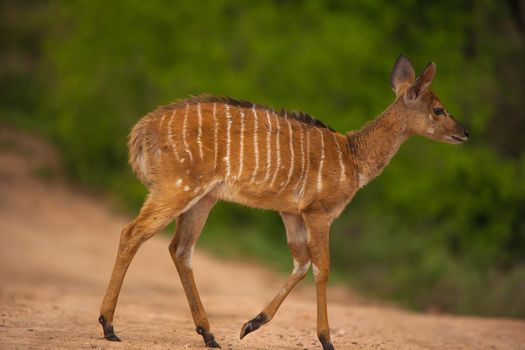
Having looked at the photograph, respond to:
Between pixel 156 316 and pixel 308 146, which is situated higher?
pixel 308 146

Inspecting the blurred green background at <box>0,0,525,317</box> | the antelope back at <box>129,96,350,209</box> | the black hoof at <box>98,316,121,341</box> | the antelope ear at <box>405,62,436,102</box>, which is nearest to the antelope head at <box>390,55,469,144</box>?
the antelope ear at <box>405,62,436,102</box>

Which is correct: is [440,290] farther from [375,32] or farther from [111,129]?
[111,129]

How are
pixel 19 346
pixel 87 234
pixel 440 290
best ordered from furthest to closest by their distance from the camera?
pixel 87 234 < pixel 440 290 < pixel 19 346

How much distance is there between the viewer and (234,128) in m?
8.30

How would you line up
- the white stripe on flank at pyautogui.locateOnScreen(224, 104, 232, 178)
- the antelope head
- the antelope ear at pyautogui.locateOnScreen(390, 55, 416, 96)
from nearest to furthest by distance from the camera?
1. the white stripe on flank at pyautogui.locateOnScreen(224, 104, 232, 178)
2. the antelope head
3. the antelope ear at pyautogui.locateOnScreen(390, 55, 416, 96)

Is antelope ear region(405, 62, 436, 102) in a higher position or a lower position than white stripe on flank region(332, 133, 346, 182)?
higher

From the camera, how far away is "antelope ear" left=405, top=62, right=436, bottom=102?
8820 millimetres

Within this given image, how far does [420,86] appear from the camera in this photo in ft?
29.3

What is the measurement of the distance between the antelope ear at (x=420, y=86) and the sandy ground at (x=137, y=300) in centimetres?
226

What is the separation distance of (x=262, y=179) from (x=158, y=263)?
843 centimetres

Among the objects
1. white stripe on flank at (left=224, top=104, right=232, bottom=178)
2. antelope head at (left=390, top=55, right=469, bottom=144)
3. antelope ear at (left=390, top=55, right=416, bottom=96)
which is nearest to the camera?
white stripe on flank at (left=224, top=104, right=232, bottom=178)

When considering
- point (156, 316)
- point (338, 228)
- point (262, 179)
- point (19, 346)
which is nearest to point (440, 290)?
point (338, 228)

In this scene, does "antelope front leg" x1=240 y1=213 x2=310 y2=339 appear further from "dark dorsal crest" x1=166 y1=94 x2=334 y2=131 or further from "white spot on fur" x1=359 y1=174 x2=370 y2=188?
"dark dorsal crest" x1=166 y1=94 x2=334 y2=131

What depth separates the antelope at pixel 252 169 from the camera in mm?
7922
